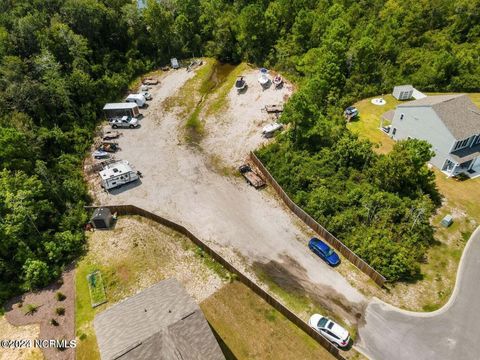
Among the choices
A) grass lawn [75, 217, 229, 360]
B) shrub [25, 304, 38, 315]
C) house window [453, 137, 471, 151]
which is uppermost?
house window [453, 137, 471, 151]

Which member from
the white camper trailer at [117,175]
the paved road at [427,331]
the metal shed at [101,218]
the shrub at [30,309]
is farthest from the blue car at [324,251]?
the shrub at [30,309]

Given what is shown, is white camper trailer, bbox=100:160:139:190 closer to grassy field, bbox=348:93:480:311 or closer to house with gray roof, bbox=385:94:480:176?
grassy field, bbox=348:93:480:311

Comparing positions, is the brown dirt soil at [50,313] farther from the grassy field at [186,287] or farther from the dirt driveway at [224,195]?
the dirt driveway at [224,195]

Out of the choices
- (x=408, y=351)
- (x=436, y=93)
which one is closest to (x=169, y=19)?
(x=436, y=93)

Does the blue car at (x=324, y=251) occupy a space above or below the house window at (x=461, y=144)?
below

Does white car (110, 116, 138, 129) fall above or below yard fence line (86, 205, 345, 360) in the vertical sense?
above

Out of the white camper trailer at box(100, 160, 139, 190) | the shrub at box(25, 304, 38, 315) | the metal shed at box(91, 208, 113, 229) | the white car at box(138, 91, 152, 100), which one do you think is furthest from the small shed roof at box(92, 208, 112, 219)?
the white car at box(138, 91, 152, 100)

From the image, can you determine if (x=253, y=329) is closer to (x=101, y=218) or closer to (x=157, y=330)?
(x=157, y=330)
